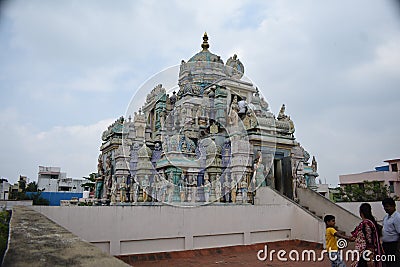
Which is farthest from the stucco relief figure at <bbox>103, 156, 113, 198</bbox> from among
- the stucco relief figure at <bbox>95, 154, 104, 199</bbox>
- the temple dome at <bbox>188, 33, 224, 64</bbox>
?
the temple dome at <bbox>188, 33, 224, 64</bbox>

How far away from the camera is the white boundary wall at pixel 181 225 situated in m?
8.12

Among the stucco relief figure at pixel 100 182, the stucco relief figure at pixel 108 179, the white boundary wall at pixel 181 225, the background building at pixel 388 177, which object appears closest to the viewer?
the white boundary wall at pixel 181 225

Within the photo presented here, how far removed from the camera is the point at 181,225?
30.2 feet

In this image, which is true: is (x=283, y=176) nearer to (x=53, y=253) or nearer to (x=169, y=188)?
(x=169, y=188)

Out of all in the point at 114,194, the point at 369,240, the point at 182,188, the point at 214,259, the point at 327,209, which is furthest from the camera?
the point at 114,194

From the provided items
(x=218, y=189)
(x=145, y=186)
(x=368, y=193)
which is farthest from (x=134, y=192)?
(x=368, y=193)

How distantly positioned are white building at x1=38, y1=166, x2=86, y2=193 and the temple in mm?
30436

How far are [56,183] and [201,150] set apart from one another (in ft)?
124

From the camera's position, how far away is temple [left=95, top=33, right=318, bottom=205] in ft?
47.4

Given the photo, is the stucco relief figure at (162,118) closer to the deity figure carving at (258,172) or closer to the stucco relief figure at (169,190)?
A: the stucco relief figure at (169,190)

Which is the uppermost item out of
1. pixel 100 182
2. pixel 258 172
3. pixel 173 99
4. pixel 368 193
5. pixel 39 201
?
pixel 173 99

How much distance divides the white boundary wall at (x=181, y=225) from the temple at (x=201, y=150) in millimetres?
2717

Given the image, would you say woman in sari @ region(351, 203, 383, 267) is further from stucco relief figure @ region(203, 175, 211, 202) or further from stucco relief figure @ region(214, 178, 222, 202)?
stucco relief figure @ region(203, 175, 211, 202)

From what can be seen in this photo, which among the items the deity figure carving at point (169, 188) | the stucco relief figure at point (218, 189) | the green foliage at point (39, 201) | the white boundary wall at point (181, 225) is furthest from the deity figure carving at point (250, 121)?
the green foliage at point (39, 201)
